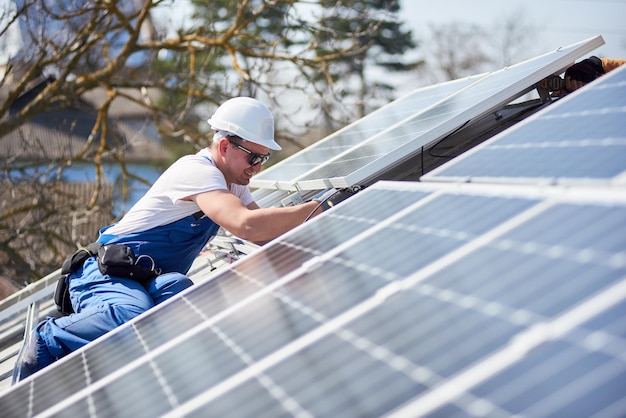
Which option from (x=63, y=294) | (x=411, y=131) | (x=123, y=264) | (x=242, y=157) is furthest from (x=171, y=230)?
(x=411, y=131)

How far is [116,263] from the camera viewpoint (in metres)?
4.91

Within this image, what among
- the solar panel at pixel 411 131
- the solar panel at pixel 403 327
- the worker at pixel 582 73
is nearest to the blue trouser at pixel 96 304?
the solar panel at pixel 403 327

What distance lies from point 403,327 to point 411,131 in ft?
11.5

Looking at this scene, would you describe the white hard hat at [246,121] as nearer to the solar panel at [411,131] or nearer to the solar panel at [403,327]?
the solar panel at [411,131]

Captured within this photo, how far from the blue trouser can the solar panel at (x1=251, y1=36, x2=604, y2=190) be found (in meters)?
1.33

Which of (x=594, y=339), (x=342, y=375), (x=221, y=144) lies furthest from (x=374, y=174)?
(x=594, y=339)

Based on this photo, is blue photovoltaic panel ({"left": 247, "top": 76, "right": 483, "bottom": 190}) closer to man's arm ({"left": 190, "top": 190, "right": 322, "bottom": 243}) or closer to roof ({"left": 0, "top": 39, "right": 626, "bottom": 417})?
man's arm ({"left": 190, "top": 190, "right": 322, "bottom": 243})

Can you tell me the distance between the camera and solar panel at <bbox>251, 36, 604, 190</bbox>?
5.21 meters

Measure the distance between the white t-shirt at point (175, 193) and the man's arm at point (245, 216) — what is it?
0.08m

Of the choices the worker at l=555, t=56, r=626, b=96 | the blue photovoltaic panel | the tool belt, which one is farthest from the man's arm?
the worker at l=555, t=56, r=626, b=96

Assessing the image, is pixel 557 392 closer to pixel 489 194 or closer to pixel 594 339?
pixel 594 339

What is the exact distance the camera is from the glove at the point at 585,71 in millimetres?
6082

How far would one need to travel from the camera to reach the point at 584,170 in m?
3.05

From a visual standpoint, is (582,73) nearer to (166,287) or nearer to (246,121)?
(246,121)
